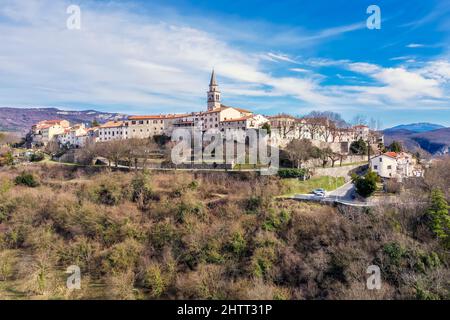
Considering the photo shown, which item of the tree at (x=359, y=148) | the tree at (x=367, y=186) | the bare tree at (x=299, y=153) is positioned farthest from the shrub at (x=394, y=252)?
the tree at (x=359, y=148)

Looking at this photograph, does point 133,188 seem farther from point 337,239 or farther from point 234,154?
point 337,239

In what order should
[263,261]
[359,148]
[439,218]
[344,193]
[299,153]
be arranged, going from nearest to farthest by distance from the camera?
[439,218]
[263,261]
[344,193]
[299,153]
[359,148]

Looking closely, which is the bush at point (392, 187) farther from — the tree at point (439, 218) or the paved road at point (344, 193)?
the tree at point (439, 218)

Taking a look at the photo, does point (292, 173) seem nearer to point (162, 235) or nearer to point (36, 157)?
point (162, 235)

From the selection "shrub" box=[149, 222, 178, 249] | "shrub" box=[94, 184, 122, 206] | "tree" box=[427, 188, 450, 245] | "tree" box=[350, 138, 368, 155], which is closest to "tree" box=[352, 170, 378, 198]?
"tree" box=[427, 188, 450, 245]

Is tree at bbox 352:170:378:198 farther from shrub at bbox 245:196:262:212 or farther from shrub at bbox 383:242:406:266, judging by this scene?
shrub at bbox 245:196:262:212

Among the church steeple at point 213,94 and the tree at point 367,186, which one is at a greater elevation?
the church steeple at point 213,94

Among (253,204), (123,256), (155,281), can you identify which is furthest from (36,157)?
(155,281)
